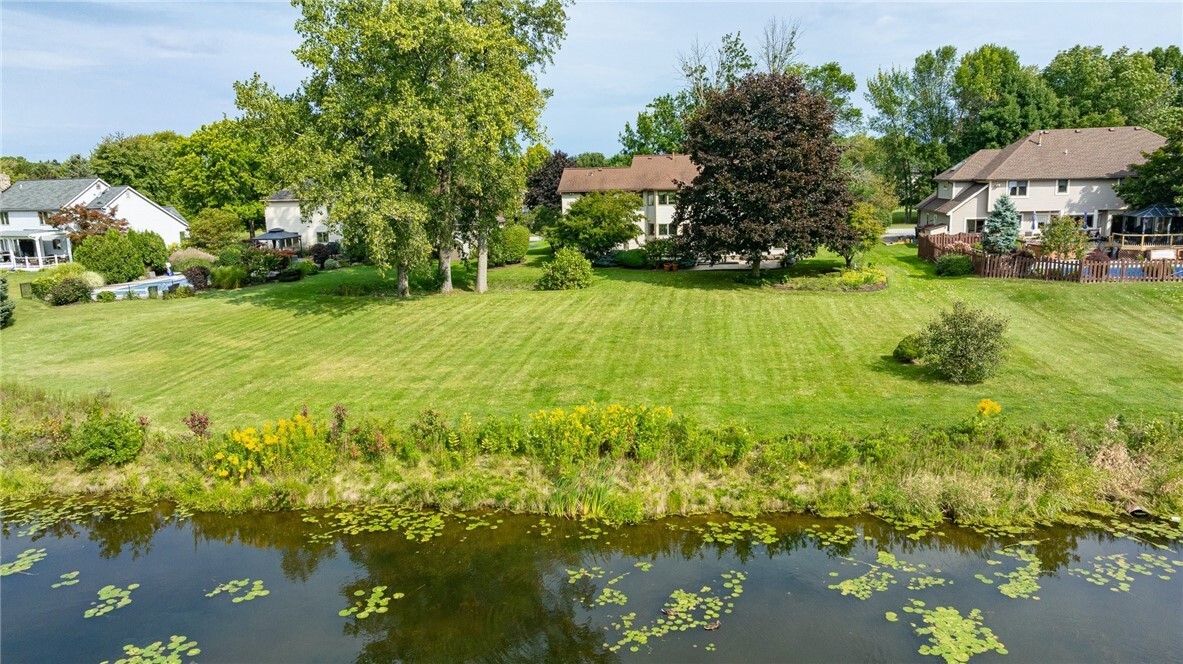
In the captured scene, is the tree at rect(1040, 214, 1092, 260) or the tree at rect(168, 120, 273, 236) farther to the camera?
the tree at rect(168, 120, 273, 236)

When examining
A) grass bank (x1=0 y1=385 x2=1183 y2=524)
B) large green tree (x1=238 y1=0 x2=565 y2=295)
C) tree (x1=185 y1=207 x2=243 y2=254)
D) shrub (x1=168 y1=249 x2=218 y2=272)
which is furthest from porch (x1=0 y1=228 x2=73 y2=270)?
grass bank (x1=0 y1=385 x2=1183 y2=524)

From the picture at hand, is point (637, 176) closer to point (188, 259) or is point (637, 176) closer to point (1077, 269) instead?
point (1077, 269)

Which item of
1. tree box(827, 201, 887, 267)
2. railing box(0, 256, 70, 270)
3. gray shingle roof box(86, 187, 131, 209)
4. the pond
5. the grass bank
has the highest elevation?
gray shingle roof box(86, 187, 131, 209)

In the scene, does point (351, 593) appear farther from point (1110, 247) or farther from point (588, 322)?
point (1110, 247)

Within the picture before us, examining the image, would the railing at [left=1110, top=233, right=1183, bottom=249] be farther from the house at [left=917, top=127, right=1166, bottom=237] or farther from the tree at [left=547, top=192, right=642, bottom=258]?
the tree at [left=547, top=192, right=642, bottom=258]

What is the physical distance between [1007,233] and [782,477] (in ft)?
102

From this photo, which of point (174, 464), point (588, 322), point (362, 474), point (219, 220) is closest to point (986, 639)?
point (362, 474)

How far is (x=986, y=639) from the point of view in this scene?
11.4 metres

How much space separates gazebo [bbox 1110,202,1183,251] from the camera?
39500 mm

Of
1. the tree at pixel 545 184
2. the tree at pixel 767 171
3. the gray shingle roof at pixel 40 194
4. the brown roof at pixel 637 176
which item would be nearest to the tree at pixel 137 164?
the gray shingle roof at pixel 40 194

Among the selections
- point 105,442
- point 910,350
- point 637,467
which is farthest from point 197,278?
point 910,350

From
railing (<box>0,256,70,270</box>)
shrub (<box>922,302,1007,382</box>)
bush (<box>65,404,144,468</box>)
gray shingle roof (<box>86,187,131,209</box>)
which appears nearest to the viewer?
bush (<box>65,404,144,468</box>)

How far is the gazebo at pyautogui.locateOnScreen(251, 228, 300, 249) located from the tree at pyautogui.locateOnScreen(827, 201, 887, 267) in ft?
145

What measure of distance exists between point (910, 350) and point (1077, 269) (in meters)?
17.3
